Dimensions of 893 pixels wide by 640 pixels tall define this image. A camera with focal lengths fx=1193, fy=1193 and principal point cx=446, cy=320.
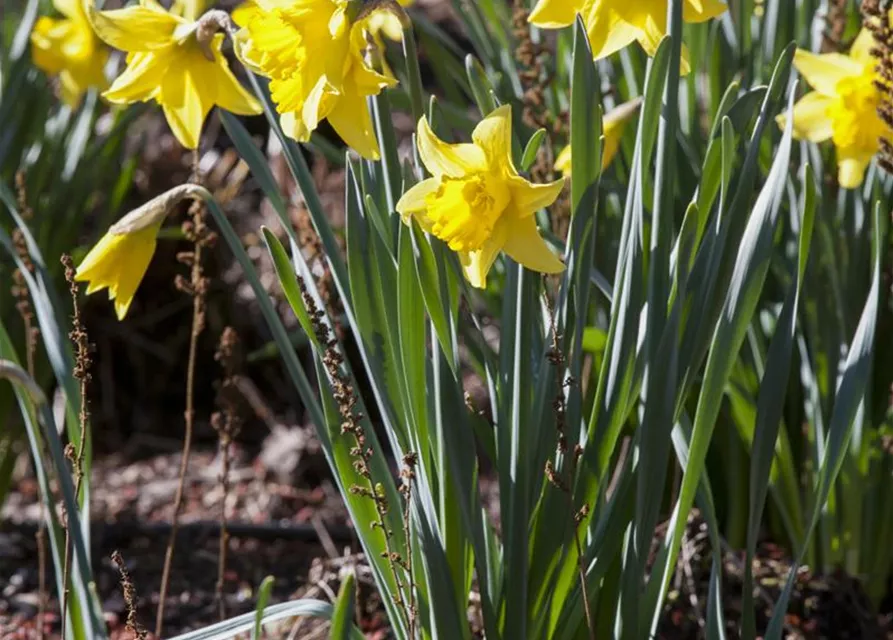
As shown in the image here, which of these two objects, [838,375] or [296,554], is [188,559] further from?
[838,375]

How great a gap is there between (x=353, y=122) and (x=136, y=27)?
1.07 ft

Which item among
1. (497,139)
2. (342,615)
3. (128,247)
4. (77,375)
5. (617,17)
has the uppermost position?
(617,17)

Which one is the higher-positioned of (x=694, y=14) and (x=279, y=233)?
(x=694, y=14)

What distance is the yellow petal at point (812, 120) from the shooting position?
1.73 metres

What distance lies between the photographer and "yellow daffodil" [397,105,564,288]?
45.0 inches

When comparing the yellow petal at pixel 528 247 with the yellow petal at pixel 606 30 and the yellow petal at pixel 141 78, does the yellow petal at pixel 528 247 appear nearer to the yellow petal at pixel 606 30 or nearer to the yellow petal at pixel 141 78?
the yellow petal at pixel 606 30

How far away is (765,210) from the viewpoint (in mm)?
1199

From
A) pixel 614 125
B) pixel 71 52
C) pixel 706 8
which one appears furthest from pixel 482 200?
pixel 71 52

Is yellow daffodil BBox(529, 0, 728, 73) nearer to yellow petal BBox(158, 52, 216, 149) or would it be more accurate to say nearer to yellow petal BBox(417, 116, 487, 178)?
yellow petal BBox(417, 116, 487, 178)

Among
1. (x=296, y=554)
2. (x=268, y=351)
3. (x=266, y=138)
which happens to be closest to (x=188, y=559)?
(x=296, y=554)

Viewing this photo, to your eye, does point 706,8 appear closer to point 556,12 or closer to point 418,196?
point 556,12

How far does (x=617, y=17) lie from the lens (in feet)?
4.08

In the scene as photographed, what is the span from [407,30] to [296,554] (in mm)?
1439

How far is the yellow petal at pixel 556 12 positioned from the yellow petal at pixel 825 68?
59cm
